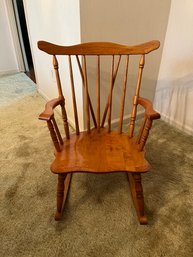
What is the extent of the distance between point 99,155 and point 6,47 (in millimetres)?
2979

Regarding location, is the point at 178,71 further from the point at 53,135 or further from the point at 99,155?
the point at 53,135

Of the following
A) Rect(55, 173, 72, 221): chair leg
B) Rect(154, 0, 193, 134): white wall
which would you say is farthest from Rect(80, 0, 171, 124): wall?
Rect(55, 173, 72, 221): chair leg

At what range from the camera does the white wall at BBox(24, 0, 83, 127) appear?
145cm

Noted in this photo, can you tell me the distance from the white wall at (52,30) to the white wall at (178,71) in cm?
91

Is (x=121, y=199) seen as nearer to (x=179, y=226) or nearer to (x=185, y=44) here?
(x=179, y=226)

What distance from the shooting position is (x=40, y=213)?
123 cm

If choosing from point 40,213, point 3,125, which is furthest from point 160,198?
point 3,125

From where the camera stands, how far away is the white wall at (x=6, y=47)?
3.00 meters

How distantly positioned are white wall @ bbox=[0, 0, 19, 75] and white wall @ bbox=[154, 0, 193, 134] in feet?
8.29

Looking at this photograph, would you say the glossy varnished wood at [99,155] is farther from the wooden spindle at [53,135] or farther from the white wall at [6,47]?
the white wall at [6,47]

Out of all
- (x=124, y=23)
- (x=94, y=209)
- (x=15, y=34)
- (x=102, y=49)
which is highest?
(x=124, y=23)

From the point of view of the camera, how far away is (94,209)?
126 centimetres

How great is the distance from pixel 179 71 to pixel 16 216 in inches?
70.1

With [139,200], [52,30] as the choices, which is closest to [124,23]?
[52,30]
